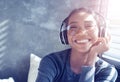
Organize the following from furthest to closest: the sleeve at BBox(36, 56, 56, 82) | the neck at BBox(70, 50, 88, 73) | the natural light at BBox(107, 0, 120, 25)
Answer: the natural light at BBox(107, 0, 120, 25)
the neck at BBox(70, 50, 88, 73)
the sleeve at BBox(36, 56, 56, 82)

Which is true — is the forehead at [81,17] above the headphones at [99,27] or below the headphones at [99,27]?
above

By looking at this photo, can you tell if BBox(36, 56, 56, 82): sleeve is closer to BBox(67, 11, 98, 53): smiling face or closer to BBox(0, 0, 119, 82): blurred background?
BBox(67, 11, 98, 53): smiling face

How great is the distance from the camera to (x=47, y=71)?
1.36 meters

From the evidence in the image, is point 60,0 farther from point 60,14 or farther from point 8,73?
point 8,73

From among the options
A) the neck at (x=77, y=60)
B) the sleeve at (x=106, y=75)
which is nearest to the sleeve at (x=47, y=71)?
the neck at (x=77, y=60)

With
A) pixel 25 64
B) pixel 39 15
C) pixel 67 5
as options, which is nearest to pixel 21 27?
pixel 39 15

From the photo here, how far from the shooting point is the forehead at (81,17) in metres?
1.39

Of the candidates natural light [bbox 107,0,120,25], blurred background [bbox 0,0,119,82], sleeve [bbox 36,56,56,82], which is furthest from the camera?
blurred background [bbox 0,0,119,82]

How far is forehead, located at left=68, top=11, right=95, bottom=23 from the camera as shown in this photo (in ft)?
4.56

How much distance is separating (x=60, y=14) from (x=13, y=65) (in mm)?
687

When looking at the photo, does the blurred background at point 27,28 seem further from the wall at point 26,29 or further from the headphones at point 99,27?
the headphones at point 99,27

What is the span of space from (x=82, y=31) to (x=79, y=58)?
7.9 inches

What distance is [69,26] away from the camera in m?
1.41

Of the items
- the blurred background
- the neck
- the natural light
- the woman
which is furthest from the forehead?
the blurred background
